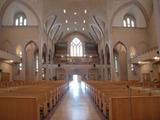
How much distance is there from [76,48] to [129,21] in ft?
50.0

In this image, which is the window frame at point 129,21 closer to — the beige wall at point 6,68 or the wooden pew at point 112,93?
the beige wall at point 6,68

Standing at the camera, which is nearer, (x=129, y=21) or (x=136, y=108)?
(x=136, y=108)

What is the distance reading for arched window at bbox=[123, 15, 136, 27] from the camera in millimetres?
27303

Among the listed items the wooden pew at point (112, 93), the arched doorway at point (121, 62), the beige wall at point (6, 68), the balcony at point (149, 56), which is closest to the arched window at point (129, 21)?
the arched doorway at point (121, 62)

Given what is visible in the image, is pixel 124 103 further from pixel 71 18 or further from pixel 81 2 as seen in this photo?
pixel 71 18

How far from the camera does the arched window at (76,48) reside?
130 ft

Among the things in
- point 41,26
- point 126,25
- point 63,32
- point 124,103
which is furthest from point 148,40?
point 124,103

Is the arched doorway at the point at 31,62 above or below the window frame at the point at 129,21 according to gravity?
below

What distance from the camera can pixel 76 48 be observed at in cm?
3988

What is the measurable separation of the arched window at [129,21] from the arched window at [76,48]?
14.3 m

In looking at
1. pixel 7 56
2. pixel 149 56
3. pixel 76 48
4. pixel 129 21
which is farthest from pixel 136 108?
pixel 76 48

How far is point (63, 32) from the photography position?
37.3 metres

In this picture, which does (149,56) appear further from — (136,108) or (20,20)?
(20,20)

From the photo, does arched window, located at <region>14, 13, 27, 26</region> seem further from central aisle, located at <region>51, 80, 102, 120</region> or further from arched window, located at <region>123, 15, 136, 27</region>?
central aisle, located at <region>51, 80, 102, 120</region>
